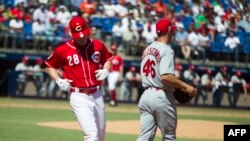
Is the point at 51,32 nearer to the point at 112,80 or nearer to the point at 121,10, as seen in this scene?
the point at 121,10

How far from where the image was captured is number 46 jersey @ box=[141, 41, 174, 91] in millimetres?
6730

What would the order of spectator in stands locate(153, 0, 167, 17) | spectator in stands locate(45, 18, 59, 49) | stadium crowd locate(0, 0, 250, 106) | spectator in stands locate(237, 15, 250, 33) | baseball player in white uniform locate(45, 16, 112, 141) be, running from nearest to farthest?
baseball player in white uniform locate(45, 16, 112, 141), spectator in stands locate(45, 18, 59, 49), stadium crowd locate(0, 0, 250, 106), spectator in stands locate(153, 0, 167, 17), spectator in stands locate(237, 15, 250, 33)

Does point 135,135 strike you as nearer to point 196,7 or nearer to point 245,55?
point 245,55

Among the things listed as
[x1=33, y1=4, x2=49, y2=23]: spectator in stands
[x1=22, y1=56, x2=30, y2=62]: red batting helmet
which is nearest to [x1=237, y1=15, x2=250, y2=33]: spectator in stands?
[x1=33, y1=4, x2=49, y2=23]: spectator in stands

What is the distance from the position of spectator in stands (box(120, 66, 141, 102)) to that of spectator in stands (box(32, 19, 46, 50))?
336 cm

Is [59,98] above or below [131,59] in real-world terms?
below

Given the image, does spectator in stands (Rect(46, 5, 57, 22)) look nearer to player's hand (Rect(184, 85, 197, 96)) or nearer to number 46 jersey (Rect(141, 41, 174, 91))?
number 46 jersey (Rect(141, 41, 174, 91))

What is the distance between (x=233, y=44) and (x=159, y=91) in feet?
60.5

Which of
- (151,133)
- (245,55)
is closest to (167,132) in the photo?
(151,133)

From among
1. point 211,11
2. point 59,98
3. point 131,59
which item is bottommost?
point 59,98

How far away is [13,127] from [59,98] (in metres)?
9.03

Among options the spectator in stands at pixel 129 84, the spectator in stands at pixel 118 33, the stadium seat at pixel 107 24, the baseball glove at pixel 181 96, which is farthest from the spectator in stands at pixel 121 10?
the baseball glove at pixel 181 96

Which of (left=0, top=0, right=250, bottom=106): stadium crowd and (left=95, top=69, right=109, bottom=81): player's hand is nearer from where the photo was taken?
(left=95, top=69, right=109, bottom=81): player's hand

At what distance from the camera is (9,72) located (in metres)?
20.9
